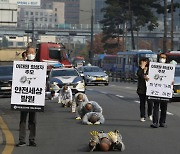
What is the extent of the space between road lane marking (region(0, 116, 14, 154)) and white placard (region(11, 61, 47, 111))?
79 cm

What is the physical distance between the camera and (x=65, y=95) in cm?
2644

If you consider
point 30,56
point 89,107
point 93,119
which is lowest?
point 93,119

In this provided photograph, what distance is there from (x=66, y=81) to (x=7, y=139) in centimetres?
1766

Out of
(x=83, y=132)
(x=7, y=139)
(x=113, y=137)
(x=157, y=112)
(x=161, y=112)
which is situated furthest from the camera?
(x=161, y=112)

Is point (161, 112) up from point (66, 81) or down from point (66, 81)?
down

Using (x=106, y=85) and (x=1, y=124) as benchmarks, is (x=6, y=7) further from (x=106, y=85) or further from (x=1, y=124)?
(x=106, y=85)

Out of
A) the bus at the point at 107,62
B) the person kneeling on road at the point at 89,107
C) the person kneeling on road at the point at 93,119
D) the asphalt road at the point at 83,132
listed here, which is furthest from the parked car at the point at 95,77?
the person kneeling on road at the point at 93,119

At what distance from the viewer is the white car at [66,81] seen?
108ft

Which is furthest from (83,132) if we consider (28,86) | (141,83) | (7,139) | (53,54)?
(53,54)

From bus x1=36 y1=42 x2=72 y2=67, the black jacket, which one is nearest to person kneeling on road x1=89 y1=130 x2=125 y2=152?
the black jacket

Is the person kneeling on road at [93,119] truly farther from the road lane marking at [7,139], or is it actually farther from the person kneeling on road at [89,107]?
the road lane marking at [7,139]

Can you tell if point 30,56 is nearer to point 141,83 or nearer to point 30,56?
point 30,56

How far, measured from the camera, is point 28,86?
578 inches

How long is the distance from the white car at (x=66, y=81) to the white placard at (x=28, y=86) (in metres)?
17.9
